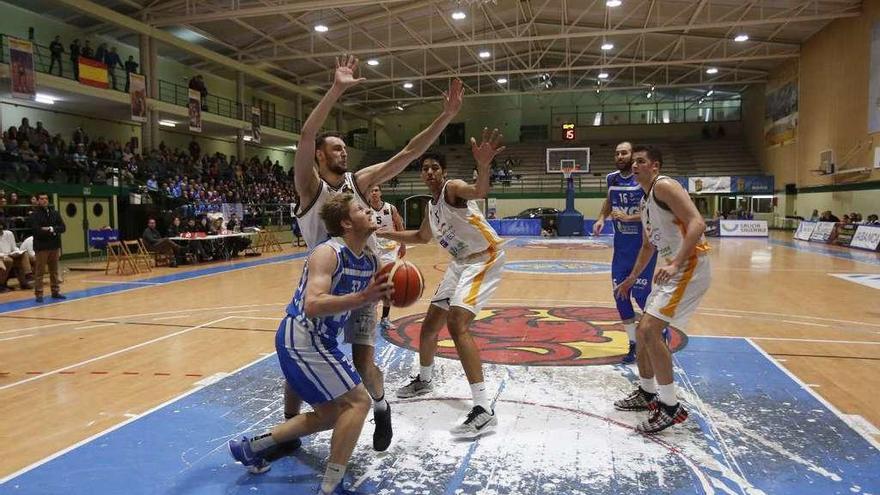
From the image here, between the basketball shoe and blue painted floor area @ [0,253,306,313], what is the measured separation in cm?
791

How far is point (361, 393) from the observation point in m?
3.26

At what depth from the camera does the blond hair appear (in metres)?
3.17

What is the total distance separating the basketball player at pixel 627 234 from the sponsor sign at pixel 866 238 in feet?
57.0

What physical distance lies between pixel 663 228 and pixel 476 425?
6.53ft

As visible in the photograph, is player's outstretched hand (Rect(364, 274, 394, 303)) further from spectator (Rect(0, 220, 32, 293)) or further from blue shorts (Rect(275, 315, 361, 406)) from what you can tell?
spectator (Rect(0, 220, 32, 293))

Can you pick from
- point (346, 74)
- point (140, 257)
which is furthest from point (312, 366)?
point (140, 257)

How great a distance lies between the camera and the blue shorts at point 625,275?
5.76 metres

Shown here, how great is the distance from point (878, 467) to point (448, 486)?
2.52 meters

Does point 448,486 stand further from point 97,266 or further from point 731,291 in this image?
point 97,266

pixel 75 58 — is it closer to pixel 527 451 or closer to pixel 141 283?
pixel 141 283

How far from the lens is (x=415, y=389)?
498 centimetres

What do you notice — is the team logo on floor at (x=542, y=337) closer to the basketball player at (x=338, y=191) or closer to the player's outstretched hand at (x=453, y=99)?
the basketball player at (x=338, y=191)

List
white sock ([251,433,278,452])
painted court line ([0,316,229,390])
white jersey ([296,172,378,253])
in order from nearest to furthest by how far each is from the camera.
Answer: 1. white sock ([251,433,278,452])
2. white jersey ([296,172,378,253])
3. painted court line ([0,316,229,390])

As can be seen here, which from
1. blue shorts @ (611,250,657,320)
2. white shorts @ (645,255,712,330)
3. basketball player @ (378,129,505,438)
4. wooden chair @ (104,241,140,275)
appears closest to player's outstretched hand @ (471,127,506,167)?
basketball player @ (378,129,505,438)
